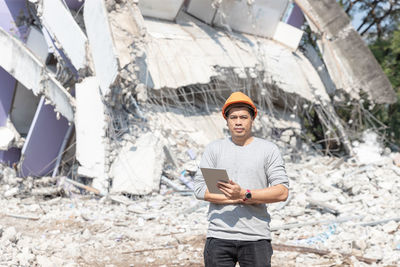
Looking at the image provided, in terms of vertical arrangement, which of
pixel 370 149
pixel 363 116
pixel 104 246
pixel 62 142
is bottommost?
pixel 104 246

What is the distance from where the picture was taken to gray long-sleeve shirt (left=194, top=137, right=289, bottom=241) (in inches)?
83.4

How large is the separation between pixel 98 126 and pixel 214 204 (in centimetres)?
471

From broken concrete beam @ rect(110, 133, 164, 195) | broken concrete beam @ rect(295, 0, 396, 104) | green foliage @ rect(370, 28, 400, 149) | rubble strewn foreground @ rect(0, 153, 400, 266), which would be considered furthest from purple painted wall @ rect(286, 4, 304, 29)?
broken concrete beam @ rect(110, 133, 164, 195)

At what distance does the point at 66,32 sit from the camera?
6.72m

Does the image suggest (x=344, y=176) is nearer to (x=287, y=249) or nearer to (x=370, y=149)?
(x=370, y=149)

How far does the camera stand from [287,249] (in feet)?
14.5

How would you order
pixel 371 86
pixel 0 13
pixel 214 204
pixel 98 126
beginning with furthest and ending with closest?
pixel 371 86 < pixel 0 13 < pixel 98 126 < pixel 214 204

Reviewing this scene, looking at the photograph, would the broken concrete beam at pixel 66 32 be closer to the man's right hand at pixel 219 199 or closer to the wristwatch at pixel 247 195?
the man's right hand at pixel 219 199

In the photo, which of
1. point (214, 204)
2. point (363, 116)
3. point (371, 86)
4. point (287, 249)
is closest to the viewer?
point (214, 204)

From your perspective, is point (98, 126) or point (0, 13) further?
point (0, 13)

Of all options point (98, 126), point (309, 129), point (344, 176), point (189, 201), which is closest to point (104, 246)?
point (189, 201)

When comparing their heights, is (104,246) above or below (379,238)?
below

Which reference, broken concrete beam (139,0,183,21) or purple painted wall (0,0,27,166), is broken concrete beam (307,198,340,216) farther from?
purple painted wall (0,0,27,166)

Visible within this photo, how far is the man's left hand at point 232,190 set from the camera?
2.02 m
